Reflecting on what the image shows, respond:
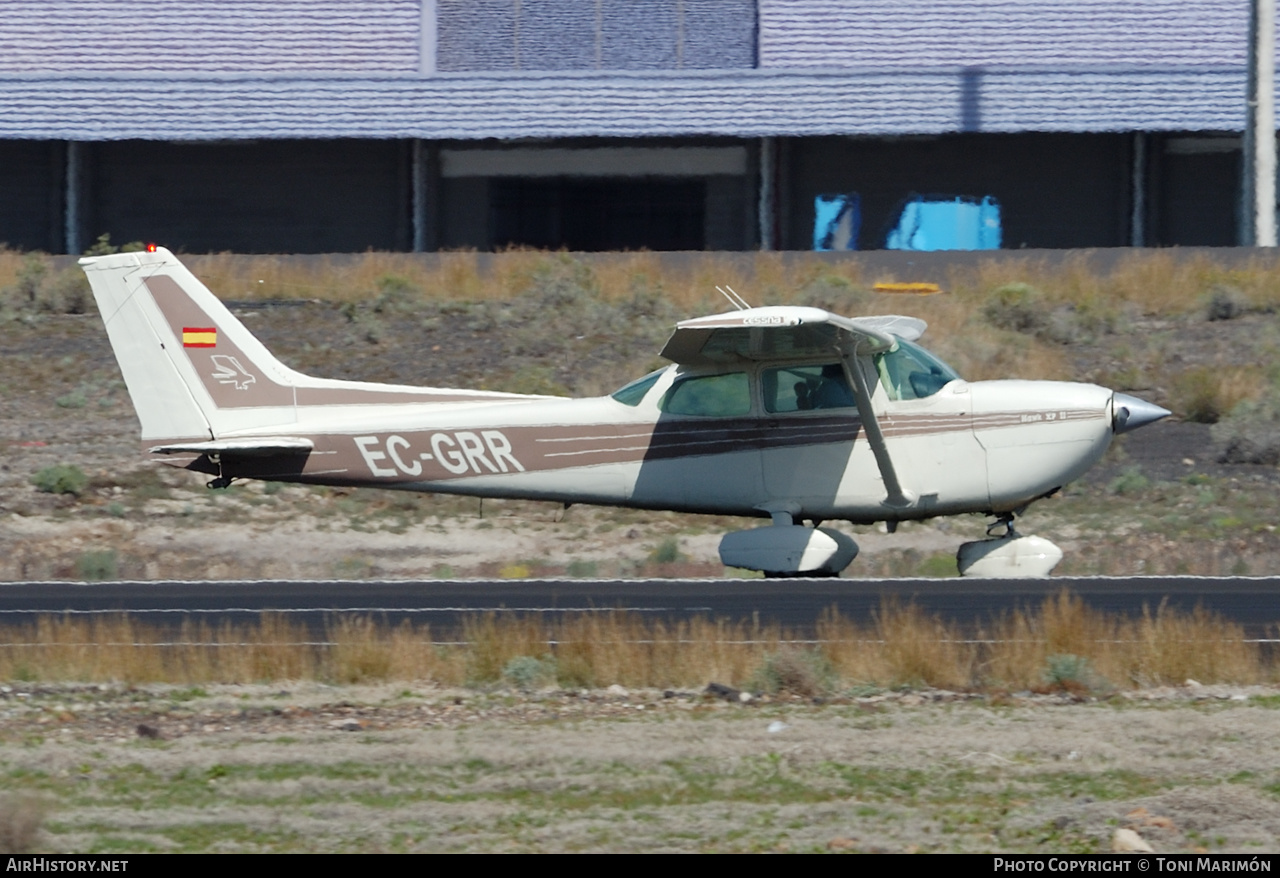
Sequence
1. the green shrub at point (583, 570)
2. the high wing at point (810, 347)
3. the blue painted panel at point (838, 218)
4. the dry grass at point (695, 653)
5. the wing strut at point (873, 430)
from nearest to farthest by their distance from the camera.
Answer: the dry grass at point (695, 653), the high wing at point (810, 347), the wing strut at point (873, 430), the green shrub at point (583, 570), the blue painted panel at point (838, 218)

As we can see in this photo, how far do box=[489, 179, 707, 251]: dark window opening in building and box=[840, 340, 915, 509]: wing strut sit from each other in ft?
73.7

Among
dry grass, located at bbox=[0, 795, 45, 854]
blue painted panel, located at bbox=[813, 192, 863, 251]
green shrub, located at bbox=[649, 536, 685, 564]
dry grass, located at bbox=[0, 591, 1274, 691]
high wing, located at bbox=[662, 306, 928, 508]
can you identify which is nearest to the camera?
dry grass, located at bbox=[0, 795, 45, 854]

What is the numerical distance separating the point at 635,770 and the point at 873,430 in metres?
6.89

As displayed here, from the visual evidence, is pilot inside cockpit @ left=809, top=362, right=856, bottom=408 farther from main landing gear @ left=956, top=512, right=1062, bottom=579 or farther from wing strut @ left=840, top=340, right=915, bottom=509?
main landing gear @ left=956, top=512, right=1062, bottom=579

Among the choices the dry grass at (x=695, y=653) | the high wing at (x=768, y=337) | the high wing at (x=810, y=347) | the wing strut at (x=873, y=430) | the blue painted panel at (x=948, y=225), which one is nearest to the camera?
the dry grass at (x=695, y=653)

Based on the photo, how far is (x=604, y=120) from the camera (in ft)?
113

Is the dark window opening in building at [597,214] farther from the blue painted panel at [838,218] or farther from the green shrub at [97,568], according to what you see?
the green shrub at [97,568]

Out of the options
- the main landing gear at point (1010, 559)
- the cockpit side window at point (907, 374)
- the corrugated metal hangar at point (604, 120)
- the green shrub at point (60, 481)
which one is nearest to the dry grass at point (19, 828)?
the cockpit side window at point (907, 374)

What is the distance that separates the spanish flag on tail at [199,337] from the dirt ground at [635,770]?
5642mm

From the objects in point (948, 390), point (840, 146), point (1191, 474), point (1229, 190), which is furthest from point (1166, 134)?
point (948, 390)

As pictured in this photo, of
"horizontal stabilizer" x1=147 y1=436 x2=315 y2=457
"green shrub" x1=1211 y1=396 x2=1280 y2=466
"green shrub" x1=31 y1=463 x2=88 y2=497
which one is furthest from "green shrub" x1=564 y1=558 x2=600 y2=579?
"green shrub" x1=1211 y1=396 x2=1280 y2=466

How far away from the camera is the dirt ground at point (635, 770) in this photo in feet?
22.1

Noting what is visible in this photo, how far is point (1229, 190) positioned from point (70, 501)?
24.4 metres

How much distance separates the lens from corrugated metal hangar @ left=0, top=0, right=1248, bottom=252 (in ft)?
112
